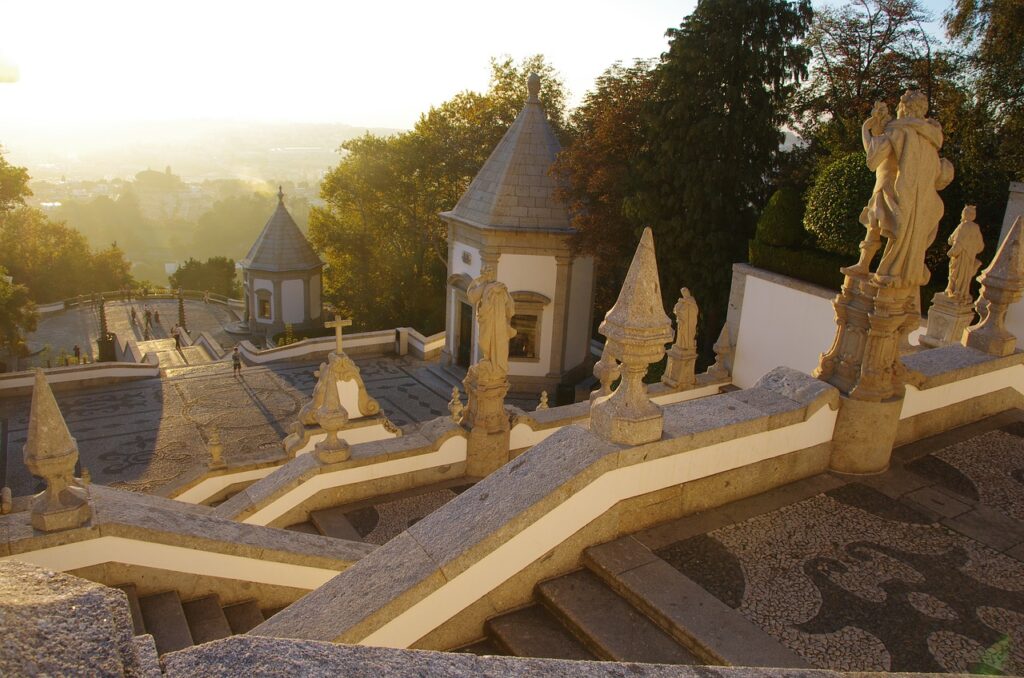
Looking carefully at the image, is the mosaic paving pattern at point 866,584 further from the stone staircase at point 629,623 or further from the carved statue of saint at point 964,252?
the carved statue of saint at point 964,252

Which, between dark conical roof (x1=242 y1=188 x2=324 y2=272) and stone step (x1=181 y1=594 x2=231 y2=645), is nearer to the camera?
stone step (x1=181 y1=594 x2=231 y2=645)

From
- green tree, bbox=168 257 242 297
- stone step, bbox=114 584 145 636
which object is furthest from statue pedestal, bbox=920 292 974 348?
green tree, bbox=168 257 242 297

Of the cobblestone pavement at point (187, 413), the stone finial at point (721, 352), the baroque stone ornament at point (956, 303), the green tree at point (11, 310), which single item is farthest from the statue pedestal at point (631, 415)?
the green tree at point (11, 310)

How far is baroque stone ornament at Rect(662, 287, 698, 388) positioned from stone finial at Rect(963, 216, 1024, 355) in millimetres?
4838

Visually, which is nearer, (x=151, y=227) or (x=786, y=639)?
(x=786, y=639)

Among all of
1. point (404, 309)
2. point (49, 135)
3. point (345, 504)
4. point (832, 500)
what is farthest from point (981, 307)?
point (49, 135)

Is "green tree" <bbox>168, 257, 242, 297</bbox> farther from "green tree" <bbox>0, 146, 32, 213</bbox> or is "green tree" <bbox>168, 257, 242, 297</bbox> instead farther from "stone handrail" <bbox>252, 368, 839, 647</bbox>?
"stone handrail" <bbox>252, 368, 839, 647</bbox>

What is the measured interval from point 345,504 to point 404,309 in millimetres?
21295

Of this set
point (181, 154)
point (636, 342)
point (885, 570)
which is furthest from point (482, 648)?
point (181, 154)

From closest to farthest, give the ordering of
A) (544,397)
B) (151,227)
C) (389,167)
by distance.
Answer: (544,397) → (389,167) → (151,227)

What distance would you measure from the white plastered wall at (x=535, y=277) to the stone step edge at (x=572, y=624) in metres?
15.0

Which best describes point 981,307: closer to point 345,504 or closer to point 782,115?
point 345,504

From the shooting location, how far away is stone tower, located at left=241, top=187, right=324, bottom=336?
29.7 metres

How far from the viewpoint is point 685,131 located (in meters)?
16.5
